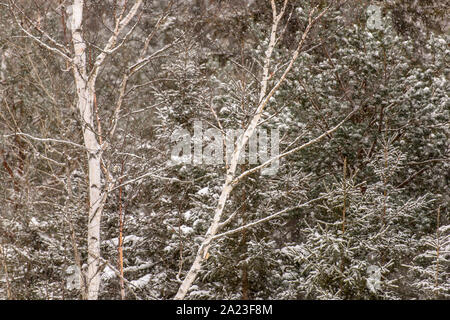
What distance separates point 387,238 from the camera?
8219 millimetres

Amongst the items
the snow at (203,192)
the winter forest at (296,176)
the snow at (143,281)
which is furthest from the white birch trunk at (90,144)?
the snow at (203,192)

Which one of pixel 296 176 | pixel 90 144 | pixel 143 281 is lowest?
pixel 143 281

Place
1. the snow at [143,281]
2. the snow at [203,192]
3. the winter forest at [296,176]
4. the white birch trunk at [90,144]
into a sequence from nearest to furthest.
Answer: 1. the white birch trunk at [90,144]
2. the winter forest at [296,176]
3. the snow at [143,281]
4. the snow at [203,192]

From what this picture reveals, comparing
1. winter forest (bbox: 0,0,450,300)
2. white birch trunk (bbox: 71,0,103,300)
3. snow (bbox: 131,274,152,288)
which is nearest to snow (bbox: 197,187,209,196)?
winter forest (bbox: 0,0,450,300)

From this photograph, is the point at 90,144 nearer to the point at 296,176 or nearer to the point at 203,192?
the point at 203,192

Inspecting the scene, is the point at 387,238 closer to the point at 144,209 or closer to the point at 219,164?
the point at 219,164

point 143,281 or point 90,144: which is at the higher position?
point 90,144

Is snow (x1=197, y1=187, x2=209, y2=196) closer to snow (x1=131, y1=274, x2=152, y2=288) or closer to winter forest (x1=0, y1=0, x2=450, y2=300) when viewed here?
winter forest (x1=0, y1=0, x2=450, y2=300)

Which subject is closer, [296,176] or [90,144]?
[90,144]

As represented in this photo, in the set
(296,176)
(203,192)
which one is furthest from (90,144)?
(296,176)

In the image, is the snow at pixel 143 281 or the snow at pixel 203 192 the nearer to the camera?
the snow at pixel 143 281

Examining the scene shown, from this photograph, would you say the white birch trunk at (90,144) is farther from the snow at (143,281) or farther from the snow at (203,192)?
the snow at (203,192)

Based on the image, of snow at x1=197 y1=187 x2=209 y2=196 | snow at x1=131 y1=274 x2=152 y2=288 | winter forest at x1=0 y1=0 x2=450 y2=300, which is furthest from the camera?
snow at x1=197 y1=187 x2=209 y2=196

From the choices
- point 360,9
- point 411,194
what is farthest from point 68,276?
point 360,9
